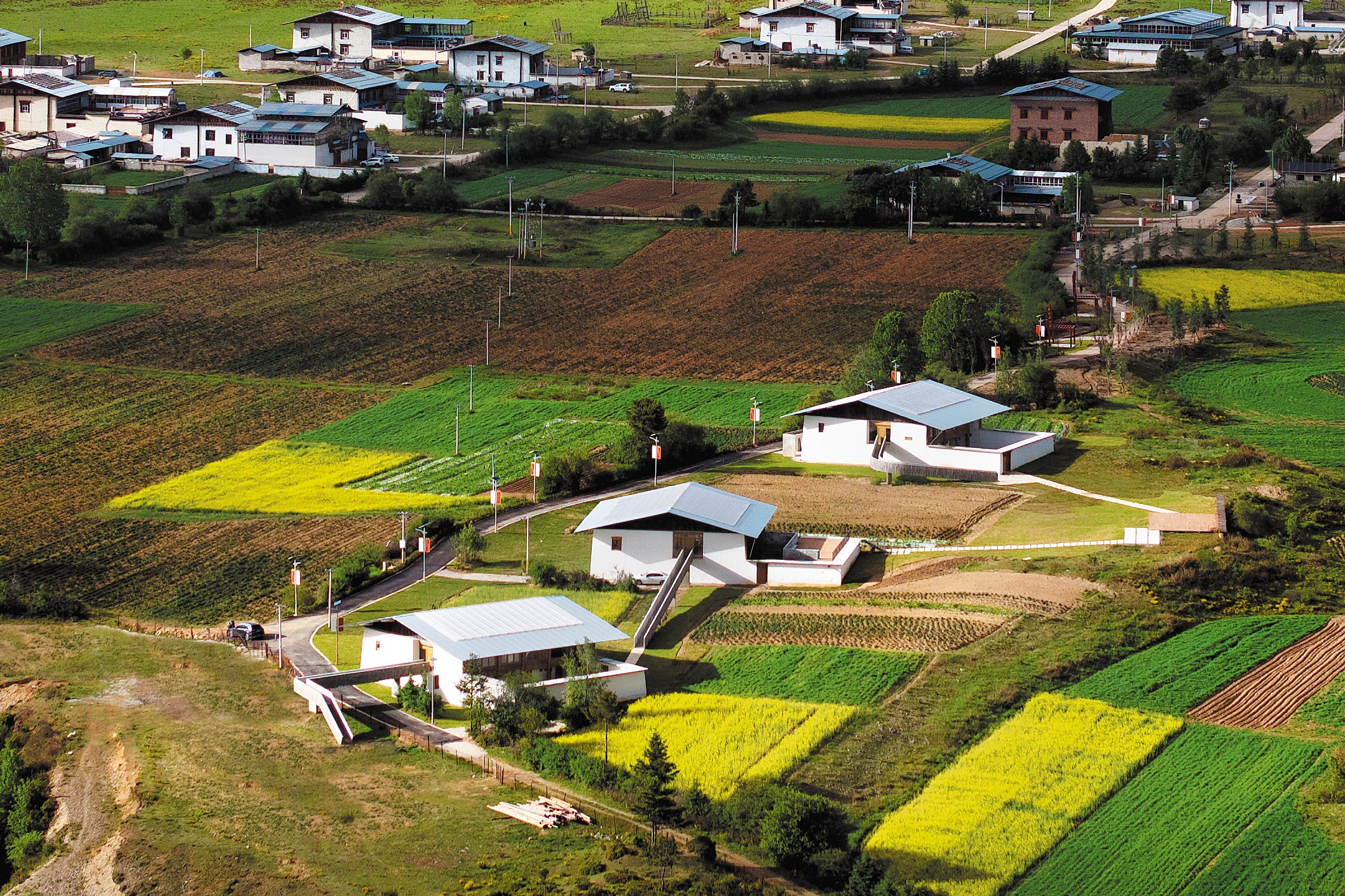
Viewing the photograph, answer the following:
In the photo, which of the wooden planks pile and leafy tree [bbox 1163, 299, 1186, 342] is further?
leafy tree [bbox 1163, 299, 1186, 342]

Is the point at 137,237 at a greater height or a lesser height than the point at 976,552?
greater

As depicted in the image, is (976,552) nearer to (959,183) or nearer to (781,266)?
(781,266)

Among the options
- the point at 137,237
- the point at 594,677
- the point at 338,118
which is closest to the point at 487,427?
the point at 594,677

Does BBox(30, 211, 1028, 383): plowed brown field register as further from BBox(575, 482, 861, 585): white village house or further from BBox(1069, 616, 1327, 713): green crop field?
BBox(1069, 616, 1327, 713): green crop field

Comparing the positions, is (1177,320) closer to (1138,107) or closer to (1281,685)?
(1281,685)

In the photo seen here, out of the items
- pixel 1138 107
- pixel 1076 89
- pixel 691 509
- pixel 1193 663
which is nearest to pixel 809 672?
pixel 1193 663

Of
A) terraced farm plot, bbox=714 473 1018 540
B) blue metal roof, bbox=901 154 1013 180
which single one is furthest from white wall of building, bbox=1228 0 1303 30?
terraced farm plot, bbox=714 473 1018 540

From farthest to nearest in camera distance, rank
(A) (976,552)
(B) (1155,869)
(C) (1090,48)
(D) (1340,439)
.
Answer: (C) (1090,48)
(D) (1340,439)
(A) (976,552)
(B) (1155,869)

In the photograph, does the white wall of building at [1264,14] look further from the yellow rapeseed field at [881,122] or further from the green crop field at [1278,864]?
the green crop field at [1278,864]
